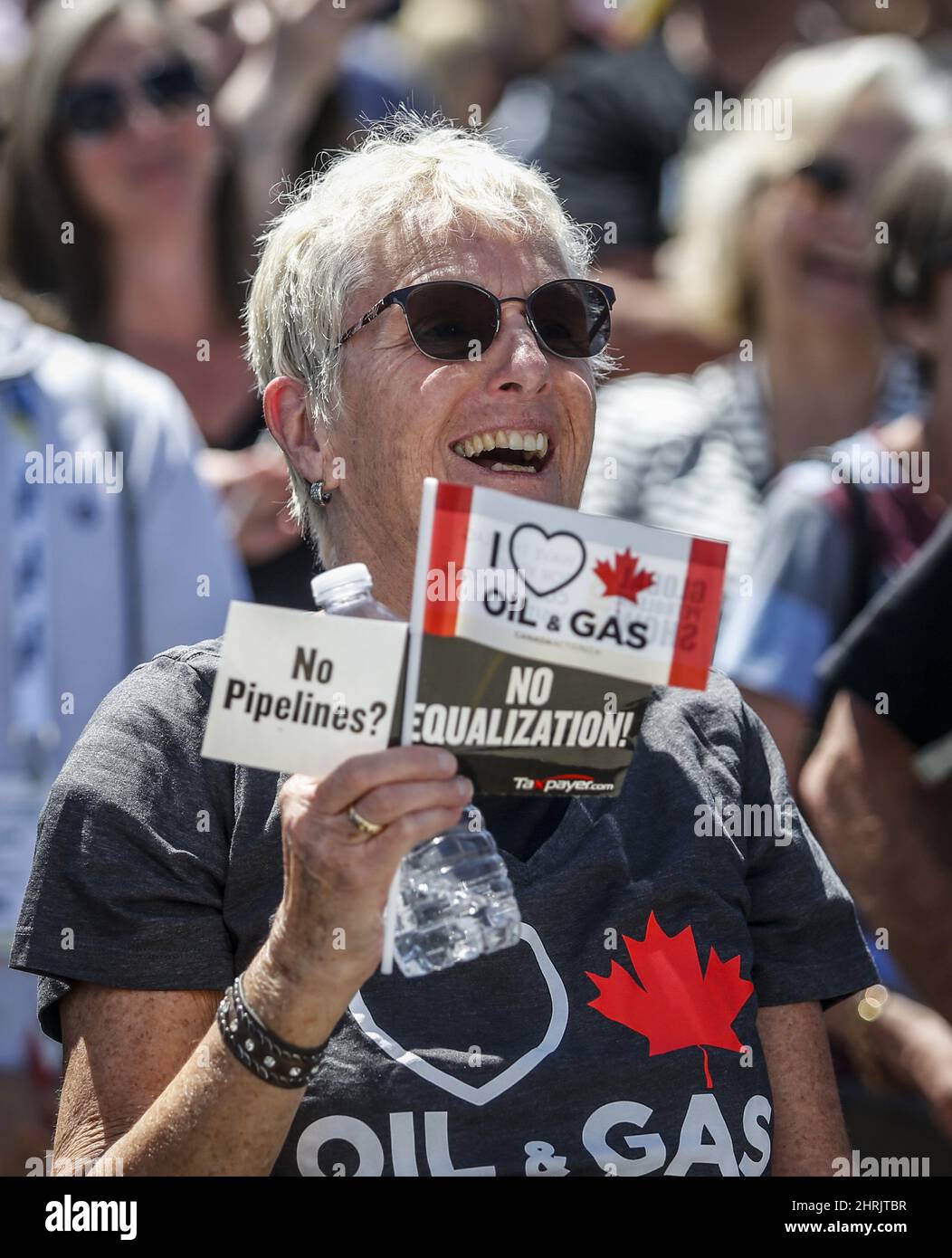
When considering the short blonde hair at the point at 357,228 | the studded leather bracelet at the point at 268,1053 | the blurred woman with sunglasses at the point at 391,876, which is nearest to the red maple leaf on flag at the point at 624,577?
the blurred woman with sunglasses at the point at 391,876

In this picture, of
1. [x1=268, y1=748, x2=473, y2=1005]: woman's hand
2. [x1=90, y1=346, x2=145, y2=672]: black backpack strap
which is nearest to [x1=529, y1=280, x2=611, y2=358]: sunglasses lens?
[x1=268, y1=748, x2=473, y2=1005]: woman's hand

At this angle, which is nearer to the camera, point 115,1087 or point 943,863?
point 115,1087

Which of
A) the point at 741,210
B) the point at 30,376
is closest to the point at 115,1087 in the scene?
the point at 30,376

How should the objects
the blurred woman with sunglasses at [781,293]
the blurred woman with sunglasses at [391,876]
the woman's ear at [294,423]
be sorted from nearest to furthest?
the blurred woman with sunglasses at [391,876], the woman's ear at [294,423], the blurred woman with sunglasses at [781,293]

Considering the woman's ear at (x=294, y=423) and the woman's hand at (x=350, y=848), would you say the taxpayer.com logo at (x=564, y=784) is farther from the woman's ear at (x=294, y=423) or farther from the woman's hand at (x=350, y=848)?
the woman's ear at (x=294, y=423)

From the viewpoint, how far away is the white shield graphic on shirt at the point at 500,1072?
6.31ft

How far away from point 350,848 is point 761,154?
118 inches

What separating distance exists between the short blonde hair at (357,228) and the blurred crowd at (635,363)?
221 millimetres

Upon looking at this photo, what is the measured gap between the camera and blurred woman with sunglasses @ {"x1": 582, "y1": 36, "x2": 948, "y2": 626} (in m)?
3.83

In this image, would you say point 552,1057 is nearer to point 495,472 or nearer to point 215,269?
point 495,472
